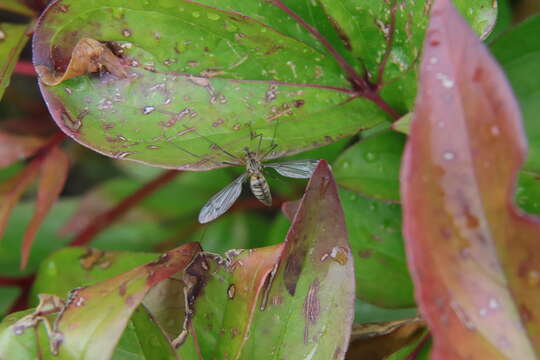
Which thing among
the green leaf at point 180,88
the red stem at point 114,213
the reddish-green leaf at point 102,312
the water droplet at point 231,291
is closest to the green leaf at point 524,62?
the green leaf at point 180,88

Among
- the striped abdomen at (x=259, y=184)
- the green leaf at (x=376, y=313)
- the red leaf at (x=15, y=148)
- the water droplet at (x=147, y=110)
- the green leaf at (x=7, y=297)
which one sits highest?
the water droplet at (x=147, y=110)

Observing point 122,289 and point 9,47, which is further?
point 9,47

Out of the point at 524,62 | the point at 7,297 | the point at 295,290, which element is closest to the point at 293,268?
the point at 295,290

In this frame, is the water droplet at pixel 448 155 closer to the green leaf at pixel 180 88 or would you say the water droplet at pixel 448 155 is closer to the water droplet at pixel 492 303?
the water droplet at pixel 492 303

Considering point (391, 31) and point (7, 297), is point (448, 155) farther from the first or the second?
point (7, 297)

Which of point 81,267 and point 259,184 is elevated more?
point 259,184

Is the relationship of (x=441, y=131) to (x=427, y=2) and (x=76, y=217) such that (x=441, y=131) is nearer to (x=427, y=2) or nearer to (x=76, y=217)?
(x=427, y=2)
